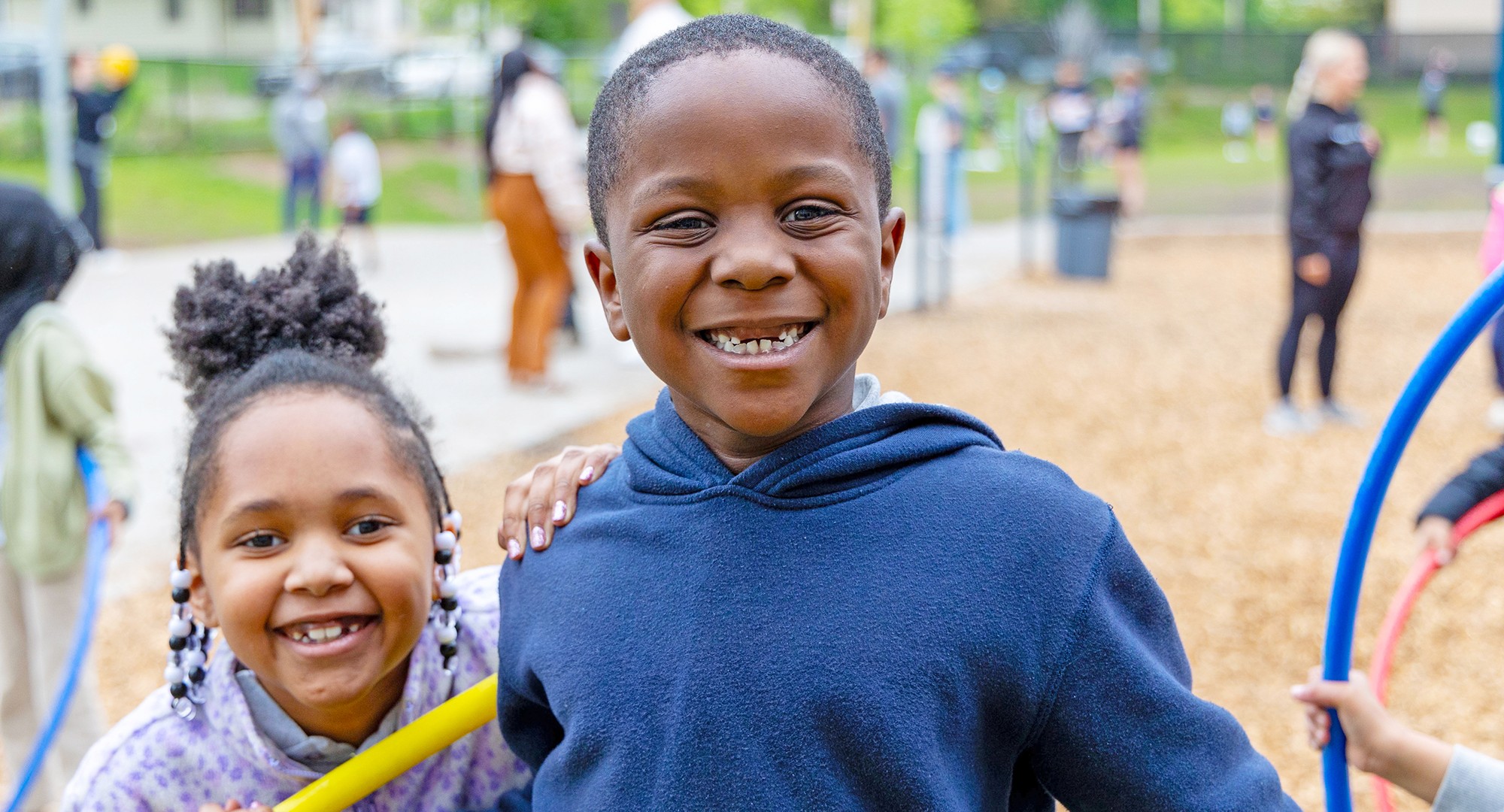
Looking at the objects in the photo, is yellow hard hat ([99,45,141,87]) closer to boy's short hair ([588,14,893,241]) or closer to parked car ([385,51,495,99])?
parked car ([385,51,495,99])

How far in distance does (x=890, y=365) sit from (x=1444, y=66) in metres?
30.0

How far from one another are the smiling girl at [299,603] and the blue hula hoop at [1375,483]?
4.34ft

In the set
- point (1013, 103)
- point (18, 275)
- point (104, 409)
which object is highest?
point (18, 275)

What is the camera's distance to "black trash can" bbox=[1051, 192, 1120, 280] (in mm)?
15555

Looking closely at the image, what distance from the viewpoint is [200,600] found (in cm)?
→ 222

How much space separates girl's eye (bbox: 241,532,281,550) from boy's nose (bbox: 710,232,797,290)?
2.87 feet

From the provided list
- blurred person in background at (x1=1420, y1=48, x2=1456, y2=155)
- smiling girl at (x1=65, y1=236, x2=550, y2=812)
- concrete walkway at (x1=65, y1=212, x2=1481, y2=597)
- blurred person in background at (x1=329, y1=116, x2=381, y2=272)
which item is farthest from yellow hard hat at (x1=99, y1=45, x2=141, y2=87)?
blurred person in background at (x1=1420, y1=48, x2=1456, y2=155)

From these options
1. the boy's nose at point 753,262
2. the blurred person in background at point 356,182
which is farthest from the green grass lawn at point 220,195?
the boy's nose at point 753,262

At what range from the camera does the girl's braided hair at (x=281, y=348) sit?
2.22 metres

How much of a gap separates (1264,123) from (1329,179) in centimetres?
2800

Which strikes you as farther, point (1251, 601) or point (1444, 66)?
point (1444, 66)

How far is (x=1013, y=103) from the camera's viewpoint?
37.7m

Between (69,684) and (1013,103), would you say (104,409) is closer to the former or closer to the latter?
(69,684)

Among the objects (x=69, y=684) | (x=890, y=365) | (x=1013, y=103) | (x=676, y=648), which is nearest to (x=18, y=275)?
(x=69, y=684)
